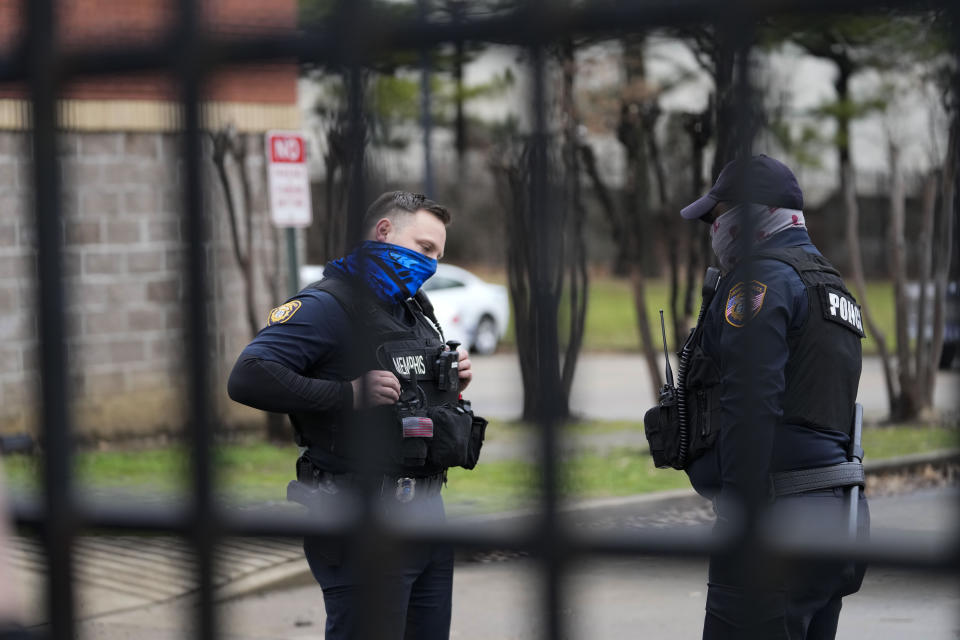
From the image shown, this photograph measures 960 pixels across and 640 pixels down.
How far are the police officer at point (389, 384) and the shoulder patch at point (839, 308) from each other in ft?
3.16

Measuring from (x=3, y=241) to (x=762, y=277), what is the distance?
6.63 meters

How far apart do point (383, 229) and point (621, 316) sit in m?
23.7

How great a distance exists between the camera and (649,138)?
31.0 feet

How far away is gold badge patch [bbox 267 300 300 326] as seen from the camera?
325 centimetres

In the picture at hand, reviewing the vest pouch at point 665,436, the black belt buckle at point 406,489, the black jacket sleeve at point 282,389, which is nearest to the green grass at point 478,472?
the vest pouch at point 665,436

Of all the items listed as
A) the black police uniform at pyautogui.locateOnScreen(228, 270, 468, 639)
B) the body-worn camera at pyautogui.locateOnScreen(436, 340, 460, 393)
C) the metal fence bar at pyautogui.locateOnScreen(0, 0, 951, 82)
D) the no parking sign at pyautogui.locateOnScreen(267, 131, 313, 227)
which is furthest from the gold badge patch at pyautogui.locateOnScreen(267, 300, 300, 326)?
the no parking sign at pyautogui.locateOnScreen(267, 131, 313, 227)

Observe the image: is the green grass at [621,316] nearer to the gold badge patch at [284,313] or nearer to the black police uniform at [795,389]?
the black police uniform at [795,389]

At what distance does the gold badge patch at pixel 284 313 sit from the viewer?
3.25 m

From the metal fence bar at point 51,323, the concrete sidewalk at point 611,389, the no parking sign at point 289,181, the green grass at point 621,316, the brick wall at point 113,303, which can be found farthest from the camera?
the green grass at point 621,316

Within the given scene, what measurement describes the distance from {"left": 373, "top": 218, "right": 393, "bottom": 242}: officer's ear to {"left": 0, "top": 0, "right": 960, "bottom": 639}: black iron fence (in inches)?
63.9

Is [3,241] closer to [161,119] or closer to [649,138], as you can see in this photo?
[649,138]

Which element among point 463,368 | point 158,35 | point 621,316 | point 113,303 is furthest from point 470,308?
point 158,35

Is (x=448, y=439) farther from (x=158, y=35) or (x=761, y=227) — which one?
(x=158, y=35)

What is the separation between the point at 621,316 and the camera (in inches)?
1056
